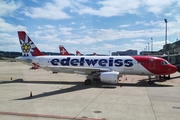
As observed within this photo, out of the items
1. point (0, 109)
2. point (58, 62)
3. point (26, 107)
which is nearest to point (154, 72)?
point (58, 62)

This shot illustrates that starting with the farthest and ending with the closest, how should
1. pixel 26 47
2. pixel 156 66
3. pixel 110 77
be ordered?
1. pixel 26 47
2. pixel 156 66
3. pixel 110 77

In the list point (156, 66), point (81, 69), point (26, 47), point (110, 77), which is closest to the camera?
point (110, 77)

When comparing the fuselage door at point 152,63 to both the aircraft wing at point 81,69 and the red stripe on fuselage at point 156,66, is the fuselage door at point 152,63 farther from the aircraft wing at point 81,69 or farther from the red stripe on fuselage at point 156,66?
the aircraft wing at point 81,69

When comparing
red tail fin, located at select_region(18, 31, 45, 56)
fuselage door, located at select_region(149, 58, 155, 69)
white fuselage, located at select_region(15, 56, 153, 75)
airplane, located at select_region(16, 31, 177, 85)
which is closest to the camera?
airplane, located at select_region(16, 31, 177, 85)

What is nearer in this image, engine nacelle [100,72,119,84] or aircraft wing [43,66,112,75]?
engine nacelle [100,72,119,84]

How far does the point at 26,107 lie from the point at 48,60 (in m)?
14.6

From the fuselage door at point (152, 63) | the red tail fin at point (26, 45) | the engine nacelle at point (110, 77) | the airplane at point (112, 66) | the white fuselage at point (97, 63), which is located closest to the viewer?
the engine nacelle at point (110, 77)

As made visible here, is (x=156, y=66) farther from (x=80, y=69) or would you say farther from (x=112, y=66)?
(x=80, y=69)

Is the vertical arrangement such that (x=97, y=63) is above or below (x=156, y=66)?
above

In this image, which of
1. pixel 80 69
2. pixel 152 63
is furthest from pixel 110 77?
pixel 152 63

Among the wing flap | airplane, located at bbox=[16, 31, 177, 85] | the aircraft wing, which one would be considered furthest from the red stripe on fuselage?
the wing flap

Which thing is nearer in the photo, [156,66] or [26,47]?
[156,66]

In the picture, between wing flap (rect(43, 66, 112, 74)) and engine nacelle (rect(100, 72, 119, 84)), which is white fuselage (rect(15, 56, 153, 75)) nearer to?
wing flap (rect(43, 66, 112, 74))

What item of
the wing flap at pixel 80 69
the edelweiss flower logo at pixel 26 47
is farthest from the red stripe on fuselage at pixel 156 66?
the edelweiss flower logo at pixel 26 47
